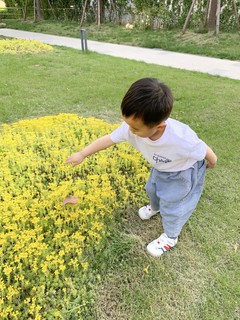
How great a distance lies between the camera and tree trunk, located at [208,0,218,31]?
34.2ft

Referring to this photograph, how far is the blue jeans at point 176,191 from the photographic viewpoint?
2.11 metres

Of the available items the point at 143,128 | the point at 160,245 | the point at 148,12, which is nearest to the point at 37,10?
the point at 148,12

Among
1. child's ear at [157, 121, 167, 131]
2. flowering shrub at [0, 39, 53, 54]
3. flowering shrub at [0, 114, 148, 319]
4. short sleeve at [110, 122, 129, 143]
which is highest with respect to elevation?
child's ear at [157, 121, 167, 131]

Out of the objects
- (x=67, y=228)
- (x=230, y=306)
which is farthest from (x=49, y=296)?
(x=230, y=306)

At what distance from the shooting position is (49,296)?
6.45 feet

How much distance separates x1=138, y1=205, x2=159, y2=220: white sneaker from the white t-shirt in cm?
61

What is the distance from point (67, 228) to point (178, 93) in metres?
3.79

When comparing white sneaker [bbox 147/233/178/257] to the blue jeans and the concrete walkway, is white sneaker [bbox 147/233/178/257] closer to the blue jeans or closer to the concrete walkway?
the blue jeans

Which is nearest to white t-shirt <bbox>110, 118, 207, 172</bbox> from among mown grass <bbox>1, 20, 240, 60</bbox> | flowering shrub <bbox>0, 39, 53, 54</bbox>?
mown grass <bbox>1, 20, 240, 60</bbox>

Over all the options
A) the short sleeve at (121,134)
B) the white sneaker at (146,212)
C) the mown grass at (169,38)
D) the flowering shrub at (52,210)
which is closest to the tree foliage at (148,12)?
the mown grass at (169,38)

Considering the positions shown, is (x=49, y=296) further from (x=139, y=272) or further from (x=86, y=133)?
(x=86, y=133)

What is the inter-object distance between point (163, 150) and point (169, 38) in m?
10.1

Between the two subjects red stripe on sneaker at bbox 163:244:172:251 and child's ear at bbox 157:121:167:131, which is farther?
red stripe on sneaker at bbox 163:244:172:251

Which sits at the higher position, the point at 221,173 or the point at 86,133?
the point at 86,133
